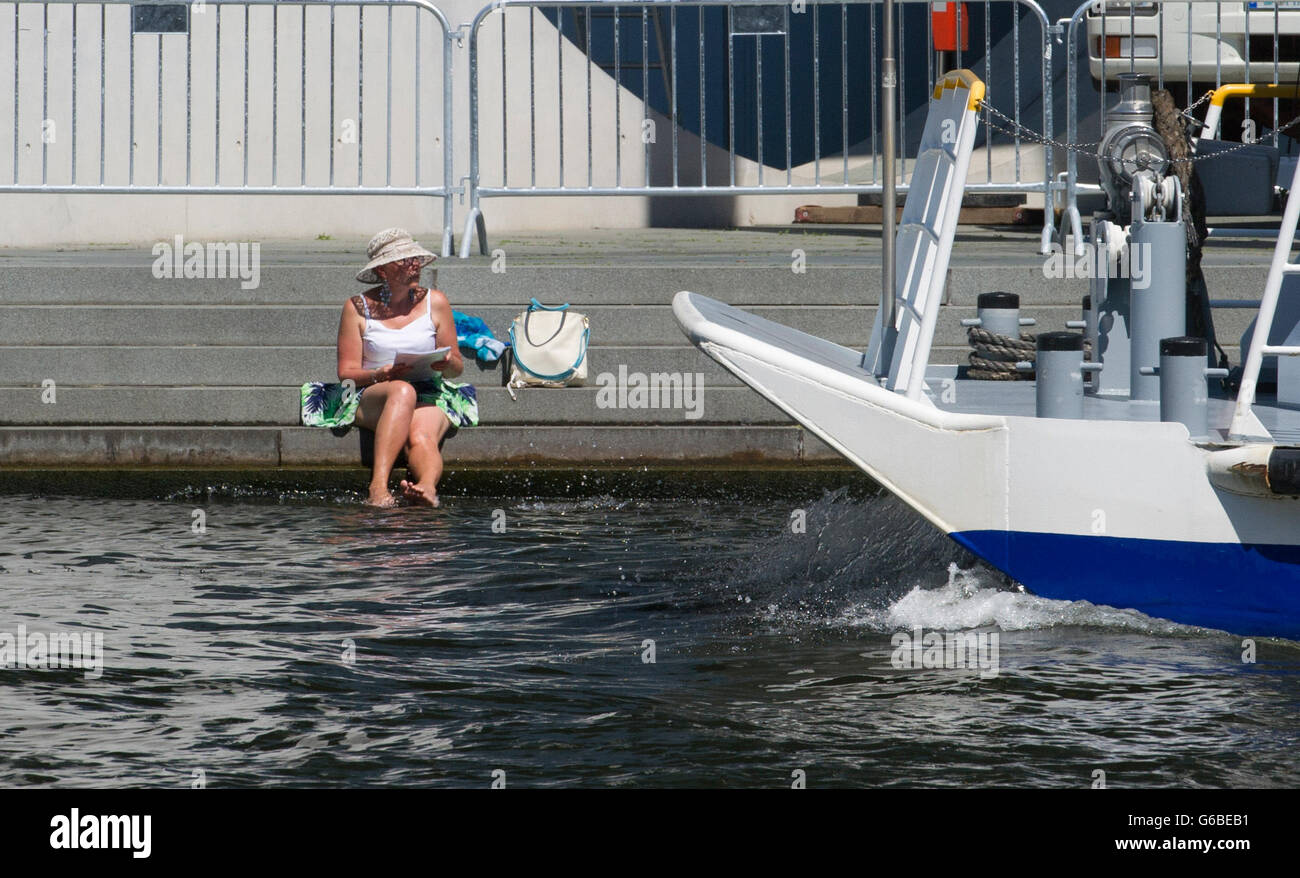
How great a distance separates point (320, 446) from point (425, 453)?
643mm

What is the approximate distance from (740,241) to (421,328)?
15.3ft

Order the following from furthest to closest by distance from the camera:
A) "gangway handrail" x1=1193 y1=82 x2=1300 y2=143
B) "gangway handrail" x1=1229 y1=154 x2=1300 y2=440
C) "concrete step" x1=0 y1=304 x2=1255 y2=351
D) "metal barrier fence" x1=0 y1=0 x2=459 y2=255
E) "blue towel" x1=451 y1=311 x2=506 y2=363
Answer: "metal barrier fence" x1=0 y1=0 x2=459 y2=255, "gangway handrail" x1=1193 y1=82 x2=1300 y2=143, "concrete step" x1=0 y1=304 x2=1255 y2=351, "blue towel" x1=451 y1=311 x2=506 y2=363, "gangway handrail" x1=1229 y1=154 x2=1300 y2=440

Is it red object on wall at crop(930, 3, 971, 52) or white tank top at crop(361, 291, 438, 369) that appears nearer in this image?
white tank top at crop(361, 291, 438, 369)

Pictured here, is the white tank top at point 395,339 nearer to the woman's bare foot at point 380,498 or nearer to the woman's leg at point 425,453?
the woman's leg at point 425,453

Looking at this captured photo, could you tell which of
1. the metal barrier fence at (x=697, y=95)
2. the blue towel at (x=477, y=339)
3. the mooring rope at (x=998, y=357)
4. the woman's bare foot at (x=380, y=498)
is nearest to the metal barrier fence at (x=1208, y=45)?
the metal barrier fence at (x=697, y=95)

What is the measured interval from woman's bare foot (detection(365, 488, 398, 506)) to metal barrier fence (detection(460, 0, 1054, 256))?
2.75 meters

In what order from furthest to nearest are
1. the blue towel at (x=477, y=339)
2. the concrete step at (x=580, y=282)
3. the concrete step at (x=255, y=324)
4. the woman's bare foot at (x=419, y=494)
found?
the concrete step at (x=580, y=282), the concrete step at (x=255, y=324), the blue towel at (x=477, y=339), the woman's bare foot at (x=419, y=494)

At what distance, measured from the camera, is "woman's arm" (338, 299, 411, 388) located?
27.0ft

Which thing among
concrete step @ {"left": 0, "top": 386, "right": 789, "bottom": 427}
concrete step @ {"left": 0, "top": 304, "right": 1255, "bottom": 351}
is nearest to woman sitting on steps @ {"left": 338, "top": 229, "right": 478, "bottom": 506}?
concrete step @ {"left": 0, "top": 386, "right": 789, "bottom": 427}

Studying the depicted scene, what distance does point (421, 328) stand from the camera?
8289mm

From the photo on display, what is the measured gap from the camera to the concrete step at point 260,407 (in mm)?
8578

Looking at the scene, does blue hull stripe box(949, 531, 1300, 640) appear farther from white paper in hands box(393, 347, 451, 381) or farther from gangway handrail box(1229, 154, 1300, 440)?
white paper in hands box(393, 347, 451, 381)
